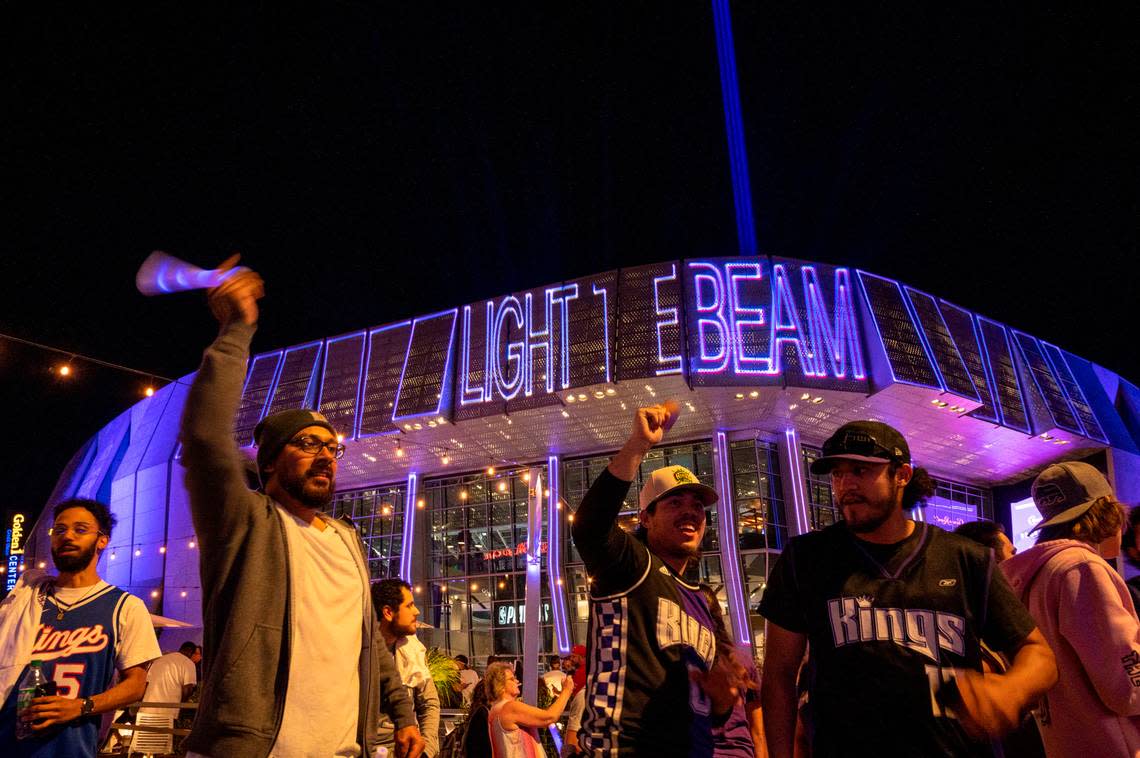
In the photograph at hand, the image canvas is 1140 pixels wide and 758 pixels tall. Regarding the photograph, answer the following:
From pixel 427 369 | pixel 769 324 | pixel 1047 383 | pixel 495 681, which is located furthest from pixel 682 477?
pixel 1047 383

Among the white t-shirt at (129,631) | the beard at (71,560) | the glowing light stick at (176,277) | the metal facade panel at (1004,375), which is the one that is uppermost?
the metal facade panel at (1004,375)

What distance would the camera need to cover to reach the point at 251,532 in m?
2.54

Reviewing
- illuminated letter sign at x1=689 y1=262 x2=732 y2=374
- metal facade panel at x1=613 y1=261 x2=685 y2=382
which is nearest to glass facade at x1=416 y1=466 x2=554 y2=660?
metal facade panel at x1=613 y1=261 x2=685 y2=382

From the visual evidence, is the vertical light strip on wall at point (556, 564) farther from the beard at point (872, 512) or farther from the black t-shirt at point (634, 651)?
the beard at point (872, 512)

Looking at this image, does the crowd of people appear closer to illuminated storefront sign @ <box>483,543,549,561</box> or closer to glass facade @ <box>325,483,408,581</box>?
illuminated storefront sign @ <box>483,543,549,561</box>

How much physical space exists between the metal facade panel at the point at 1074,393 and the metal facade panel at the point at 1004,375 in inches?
89.9

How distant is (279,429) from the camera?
286 centimetres

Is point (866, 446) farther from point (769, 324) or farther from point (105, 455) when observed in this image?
point (105, 455)

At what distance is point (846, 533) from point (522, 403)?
17572mm

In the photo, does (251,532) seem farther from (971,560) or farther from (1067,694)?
(1067,694)

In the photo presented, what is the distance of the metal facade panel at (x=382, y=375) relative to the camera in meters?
22.0

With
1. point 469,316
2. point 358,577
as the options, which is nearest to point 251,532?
point 358,577

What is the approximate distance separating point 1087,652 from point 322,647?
2.92m

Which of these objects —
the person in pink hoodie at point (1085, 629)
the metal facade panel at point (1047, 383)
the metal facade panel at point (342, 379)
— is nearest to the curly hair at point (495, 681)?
the person in pink hoodie at point (1085, 629)
